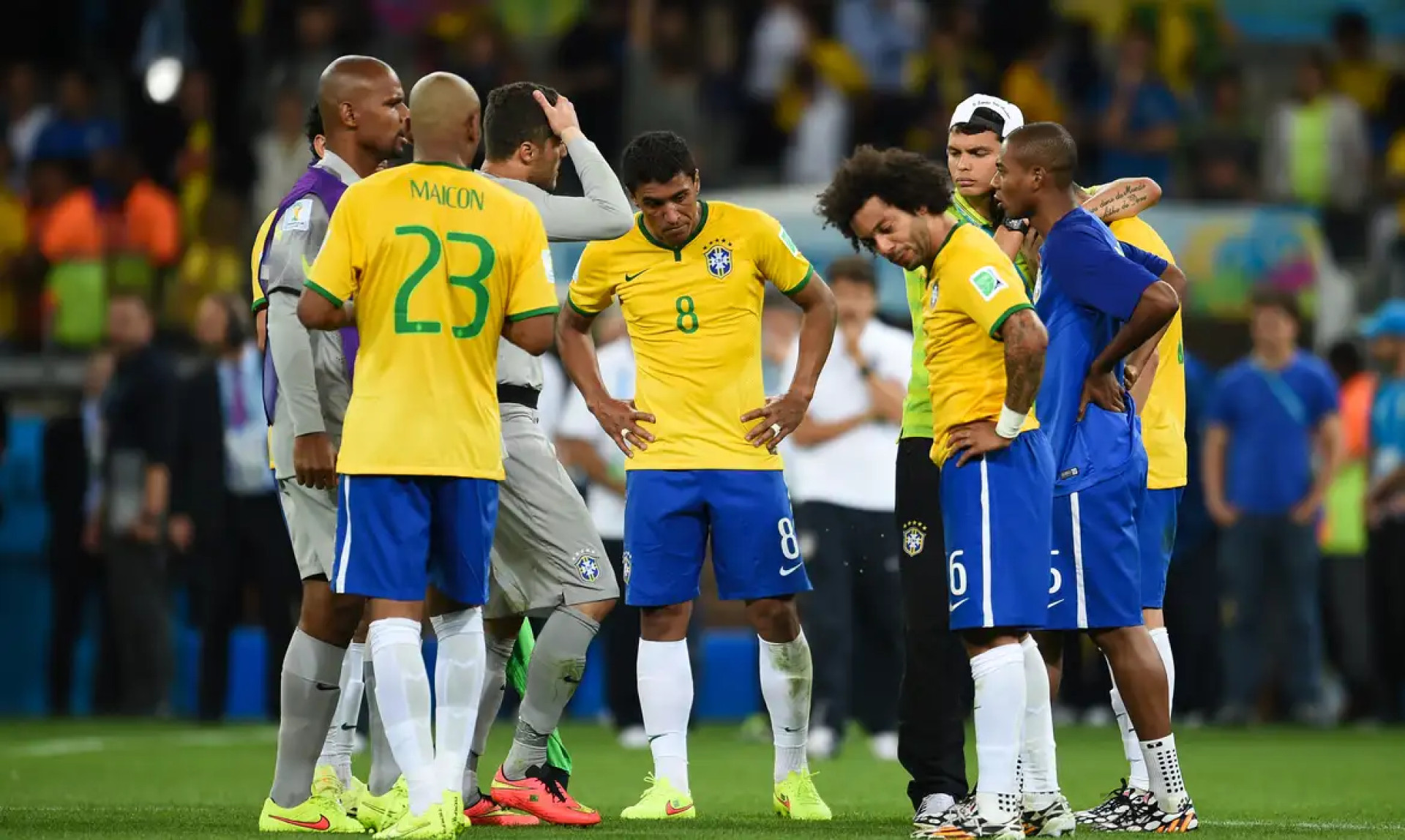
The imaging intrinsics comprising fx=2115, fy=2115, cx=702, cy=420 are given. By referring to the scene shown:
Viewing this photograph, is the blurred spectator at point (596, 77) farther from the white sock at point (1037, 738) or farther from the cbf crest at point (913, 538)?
the white sock at point (1037, 738)

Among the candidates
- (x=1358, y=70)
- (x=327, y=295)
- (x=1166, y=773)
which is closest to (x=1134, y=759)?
(x=1166, y=773)

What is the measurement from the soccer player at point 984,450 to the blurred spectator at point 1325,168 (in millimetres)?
11505

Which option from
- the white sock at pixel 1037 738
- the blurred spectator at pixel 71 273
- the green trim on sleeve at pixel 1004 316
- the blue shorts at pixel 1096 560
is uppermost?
the blurred spectator at pixel 71 273

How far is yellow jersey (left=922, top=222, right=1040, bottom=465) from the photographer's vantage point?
267 inches

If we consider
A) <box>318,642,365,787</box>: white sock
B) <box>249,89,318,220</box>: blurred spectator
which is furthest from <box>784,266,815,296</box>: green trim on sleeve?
<box>249,89,318,220</box>: blurred spectator

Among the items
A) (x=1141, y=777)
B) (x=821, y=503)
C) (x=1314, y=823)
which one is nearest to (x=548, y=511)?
(x=1141, y=777)

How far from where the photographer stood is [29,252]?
58.5 ft

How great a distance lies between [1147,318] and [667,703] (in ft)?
7.73

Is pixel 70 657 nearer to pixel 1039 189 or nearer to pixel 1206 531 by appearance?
pixel 1206 531

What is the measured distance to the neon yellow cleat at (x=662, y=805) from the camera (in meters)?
7.91

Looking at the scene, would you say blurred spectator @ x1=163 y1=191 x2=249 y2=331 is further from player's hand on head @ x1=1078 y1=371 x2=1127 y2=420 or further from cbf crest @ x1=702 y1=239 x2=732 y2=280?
player's hand on head @ x1=1078 y1=371 x2=1127 y2=420

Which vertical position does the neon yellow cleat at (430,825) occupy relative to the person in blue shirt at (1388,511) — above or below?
below

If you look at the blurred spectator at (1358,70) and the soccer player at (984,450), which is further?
the blurred spectator at (1358,70)

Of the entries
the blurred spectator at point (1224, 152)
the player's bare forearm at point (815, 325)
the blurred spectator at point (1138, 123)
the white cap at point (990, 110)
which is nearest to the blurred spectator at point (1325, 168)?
the blurred spectator at point (1224, 152)
